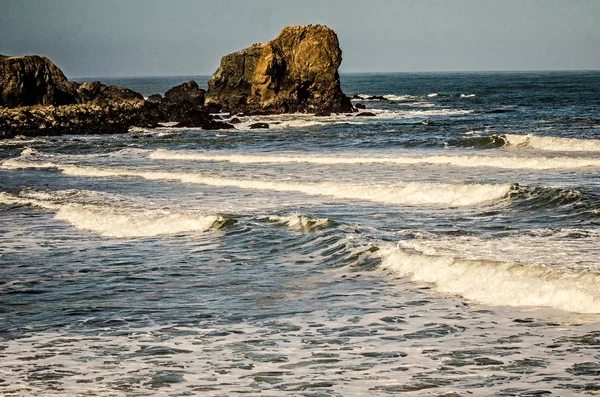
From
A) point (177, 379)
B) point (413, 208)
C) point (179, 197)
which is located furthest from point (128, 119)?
point (177, 379)

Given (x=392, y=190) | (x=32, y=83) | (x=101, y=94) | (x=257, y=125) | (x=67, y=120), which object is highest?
(x=32, y=83)

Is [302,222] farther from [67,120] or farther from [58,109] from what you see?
[58,109]

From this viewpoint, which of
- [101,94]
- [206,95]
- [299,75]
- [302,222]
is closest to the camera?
[302,222]

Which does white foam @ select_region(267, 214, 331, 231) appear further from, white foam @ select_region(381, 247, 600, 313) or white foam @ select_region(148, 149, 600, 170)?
white foam @ select_region(148, 149, 600, 170)

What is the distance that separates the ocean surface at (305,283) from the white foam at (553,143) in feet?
19.3

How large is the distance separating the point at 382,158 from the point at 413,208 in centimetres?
1412

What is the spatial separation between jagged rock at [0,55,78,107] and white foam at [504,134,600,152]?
3891 centimetres

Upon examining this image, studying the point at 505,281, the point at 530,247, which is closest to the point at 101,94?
the point at 530,247

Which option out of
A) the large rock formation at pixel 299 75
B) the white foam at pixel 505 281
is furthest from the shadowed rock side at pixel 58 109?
the white foam at pixel 505 281

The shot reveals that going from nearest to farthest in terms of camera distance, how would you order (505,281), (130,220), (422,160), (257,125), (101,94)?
1. (505,281)
2. (130,220)
3. (422,160)
4. (257,125)
5. (101,94)

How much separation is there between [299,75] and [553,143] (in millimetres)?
34339

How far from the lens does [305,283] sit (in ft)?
47.1

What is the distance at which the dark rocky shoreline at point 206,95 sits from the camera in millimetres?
60000

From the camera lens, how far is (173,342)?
36.3 ft
